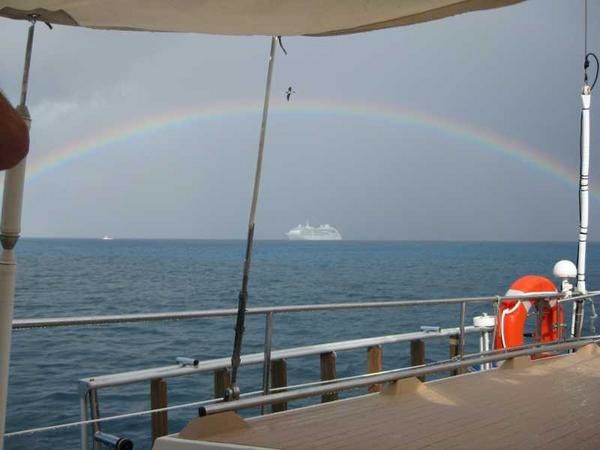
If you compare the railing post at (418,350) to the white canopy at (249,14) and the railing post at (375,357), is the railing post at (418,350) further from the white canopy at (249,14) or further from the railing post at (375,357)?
the white canopy at (249,14)

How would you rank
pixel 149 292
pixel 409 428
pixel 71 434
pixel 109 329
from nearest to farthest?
pixel 409 428 < pixel 71 434 < pixel 109 329 < pixel 149 292

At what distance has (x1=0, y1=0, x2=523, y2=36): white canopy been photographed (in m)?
2.95

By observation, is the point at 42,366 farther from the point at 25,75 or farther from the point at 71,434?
the point at 25,75

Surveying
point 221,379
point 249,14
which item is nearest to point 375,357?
point 221,379

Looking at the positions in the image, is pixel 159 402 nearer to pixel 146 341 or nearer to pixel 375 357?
pixel 375 357

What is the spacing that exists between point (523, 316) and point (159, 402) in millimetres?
4696

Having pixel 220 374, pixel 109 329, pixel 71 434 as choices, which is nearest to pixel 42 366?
pixel 71 434

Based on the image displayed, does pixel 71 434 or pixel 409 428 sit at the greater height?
pixel 409 428

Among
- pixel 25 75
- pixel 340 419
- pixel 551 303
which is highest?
pixel 25 75

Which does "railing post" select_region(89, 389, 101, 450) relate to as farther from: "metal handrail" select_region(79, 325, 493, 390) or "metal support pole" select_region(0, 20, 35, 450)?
"metal support pole" select_region(0, 20, 35, 450)

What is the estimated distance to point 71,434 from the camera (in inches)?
312

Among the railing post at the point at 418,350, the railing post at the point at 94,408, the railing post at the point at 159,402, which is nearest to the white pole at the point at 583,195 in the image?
the railing post at the point at 418,350

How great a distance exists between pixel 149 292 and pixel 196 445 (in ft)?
120

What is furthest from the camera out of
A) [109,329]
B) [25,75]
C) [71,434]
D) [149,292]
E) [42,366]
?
[149,292]
